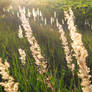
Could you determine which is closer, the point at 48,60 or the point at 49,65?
the point at 49,65

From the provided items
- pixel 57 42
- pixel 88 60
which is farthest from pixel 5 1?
pixel 88 60

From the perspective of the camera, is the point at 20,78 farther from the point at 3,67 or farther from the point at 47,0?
the point at 47,0

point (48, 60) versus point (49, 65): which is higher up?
point (49, 65)

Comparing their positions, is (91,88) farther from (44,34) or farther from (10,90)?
(44,34)

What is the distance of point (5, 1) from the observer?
9.33 metres

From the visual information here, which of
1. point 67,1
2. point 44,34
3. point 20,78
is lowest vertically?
point 20,78

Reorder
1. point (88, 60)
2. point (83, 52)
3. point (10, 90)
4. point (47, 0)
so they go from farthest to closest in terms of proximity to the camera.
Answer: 1. point (47, 0)
2. point (88, 60)
3. point (83, 52)
4. point (10, 90)

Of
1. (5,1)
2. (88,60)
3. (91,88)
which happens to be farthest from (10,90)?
(5,1)

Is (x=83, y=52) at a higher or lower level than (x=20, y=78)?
higher

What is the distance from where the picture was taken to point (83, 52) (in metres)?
1.09

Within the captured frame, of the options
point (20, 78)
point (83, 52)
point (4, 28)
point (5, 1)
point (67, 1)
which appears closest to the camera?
point (83, 52)

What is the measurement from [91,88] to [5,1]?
29.9 ft

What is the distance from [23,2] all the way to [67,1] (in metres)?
6.32

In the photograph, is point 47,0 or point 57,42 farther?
point 47,0
